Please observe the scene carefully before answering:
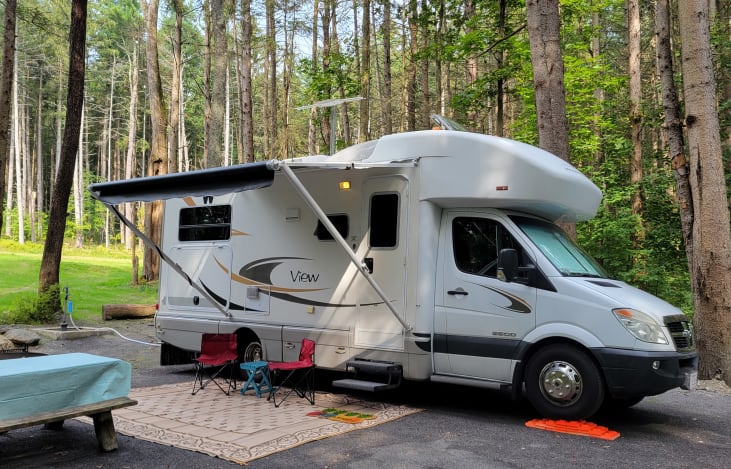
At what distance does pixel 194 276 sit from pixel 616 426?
614cm

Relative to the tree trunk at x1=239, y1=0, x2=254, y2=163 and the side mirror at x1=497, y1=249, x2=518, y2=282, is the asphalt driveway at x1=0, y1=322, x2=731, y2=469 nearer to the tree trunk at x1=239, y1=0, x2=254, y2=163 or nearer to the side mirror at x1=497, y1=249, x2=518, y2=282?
the side mirror at x1=497, y1=249, x2=518, y2=282

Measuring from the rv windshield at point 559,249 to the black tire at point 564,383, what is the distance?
0.87 m

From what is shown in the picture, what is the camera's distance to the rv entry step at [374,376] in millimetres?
6688

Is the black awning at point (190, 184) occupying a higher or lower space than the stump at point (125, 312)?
higher

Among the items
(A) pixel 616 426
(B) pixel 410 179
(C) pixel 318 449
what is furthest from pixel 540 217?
(C) pixel 318 449

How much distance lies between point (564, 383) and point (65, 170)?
1259 centimetres

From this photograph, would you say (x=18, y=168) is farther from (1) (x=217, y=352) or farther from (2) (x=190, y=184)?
(2) (x=190, y=184)

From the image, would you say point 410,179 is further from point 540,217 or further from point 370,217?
point 540,217

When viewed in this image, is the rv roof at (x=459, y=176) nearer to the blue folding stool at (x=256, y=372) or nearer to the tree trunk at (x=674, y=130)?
the blue folding stool at (x=256, y=372)

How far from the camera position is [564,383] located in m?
6.02

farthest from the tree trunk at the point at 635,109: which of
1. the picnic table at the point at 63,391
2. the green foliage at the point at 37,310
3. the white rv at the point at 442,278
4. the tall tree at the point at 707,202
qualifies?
the green foliage at the point at 37,310

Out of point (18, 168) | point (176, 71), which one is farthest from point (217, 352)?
point (18, 168)

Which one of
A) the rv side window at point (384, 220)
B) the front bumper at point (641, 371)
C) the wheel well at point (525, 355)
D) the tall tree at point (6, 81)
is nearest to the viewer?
the front bumper at point (641, 371)

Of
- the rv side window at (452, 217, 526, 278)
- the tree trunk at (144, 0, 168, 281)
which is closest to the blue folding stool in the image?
the rv side window at (452, 217, 526, 278)
